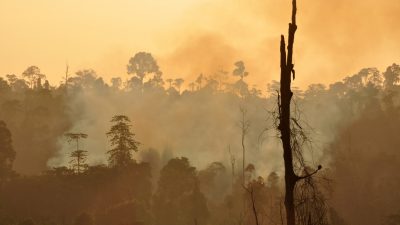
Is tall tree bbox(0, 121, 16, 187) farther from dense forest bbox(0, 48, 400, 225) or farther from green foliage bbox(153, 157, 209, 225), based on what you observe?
green foliage bbox(153, 157, 209, 225)

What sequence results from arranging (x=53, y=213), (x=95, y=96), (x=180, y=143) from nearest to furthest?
(x=53, y=213), (x=180, y=143), (x=95, y=96)

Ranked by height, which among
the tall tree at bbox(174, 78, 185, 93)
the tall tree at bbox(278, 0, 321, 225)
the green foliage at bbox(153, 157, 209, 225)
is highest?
the tall tree at bbox(174, 78, 185, 93)

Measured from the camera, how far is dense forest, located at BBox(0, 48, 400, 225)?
63031 millimetres

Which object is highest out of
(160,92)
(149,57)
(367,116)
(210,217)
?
(149,57)

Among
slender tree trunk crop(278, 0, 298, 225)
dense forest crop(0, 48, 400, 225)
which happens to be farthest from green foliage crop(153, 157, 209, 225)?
slender tree trunk crop(278, 0, 298, 225)

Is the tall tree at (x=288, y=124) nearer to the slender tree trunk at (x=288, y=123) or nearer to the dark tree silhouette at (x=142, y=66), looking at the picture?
the slender tree trunk at (x=288, y=123)

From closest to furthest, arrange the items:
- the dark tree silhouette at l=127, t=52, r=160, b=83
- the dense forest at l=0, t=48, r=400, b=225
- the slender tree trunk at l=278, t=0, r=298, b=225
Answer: the slender tree trunk at l=278, t=0, r=298, b=225
the dense forest at l=0, t=48, r=400, b=225
the dark tree silhouette at l=127, t=52, r=160, b=83

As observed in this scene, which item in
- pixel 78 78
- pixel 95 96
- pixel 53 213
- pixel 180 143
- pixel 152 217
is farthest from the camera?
pixel 78 78

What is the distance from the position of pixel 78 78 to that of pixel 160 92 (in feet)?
75.1

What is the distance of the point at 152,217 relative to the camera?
6688 centimetres

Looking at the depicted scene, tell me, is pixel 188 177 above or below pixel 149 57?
below

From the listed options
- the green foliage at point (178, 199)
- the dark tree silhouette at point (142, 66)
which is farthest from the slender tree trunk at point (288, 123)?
the dark tree silhouette at point (142, 66)

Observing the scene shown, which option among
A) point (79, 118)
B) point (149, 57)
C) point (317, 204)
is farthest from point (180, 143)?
point (317, 204)

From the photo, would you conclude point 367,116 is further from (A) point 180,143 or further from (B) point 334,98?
(A) point 180,143
